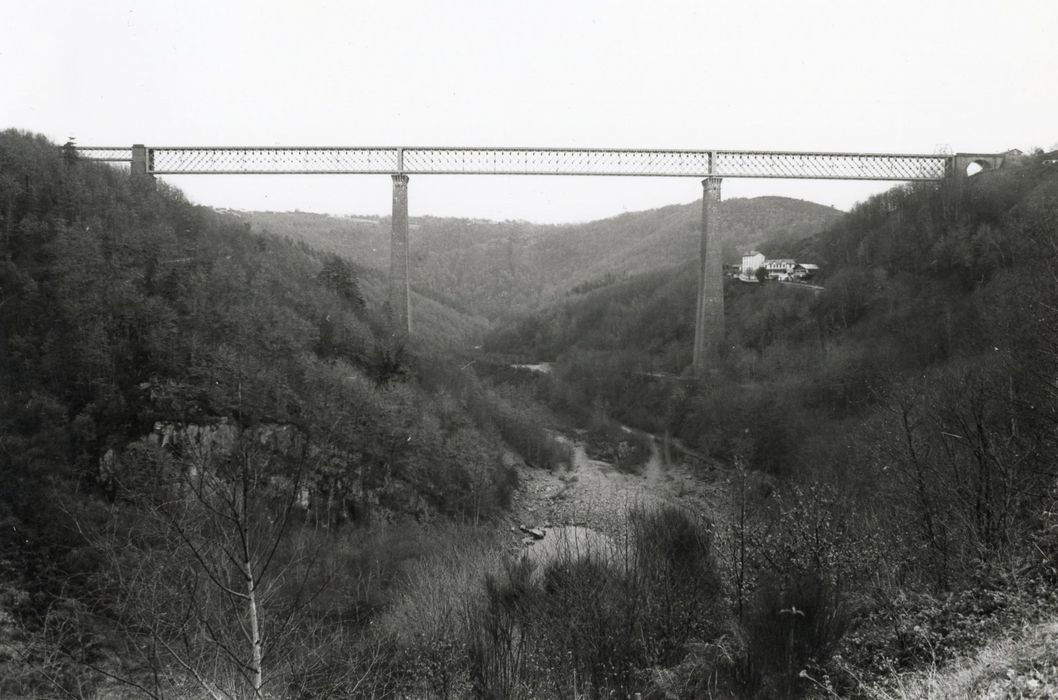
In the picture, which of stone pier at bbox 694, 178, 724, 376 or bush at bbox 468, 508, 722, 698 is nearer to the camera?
bush at bbox 468, 508, 722, 698

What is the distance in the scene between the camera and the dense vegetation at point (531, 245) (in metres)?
71.9

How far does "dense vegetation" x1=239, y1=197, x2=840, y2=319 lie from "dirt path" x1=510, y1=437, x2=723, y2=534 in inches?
1370

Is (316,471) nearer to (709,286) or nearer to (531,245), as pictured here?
(709,286)

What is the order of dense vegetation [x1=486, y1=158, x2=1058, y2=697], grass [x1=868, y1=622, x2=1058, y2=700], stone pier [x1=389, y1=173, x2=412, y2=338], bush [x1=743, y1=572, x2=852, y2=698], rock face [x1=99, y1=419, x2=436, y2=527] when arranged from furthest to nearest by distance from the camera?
stone pier [x1=389, y1=173, x2=412, y2=338] < rock face [x1=99, y1=419, x2=436, y2=527] < dense vegetation [x1=486, y1=158, x2=1058, y2=697] < bush [x1=743, y1=572, x2=852, y2=698] < grass [x1=868, y1=622, x2=1058, y2=700]

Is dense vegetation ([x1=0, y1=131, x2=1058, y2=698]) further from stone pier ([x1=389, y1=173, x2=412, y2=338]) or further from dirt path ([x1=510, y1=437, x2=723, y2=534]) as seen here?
stone pier ([x1=389, y1=173, x2=412, y2=338])

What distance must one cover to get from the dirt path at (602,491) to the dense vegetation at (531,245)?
3479 cm

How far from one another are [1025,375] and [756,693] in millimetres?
12252

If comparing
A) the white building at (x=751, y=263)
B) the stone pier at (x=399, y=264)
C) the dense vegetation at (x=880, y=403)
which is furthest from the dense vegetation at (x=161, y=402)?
the white building at (x=751, y=263)

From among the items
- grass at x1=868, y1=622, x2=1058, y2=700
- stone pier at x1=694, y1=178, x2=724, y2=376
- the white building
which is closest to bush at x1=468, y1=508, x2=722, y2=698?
grass at x1=868, y1=622, x2=1058, y2=700

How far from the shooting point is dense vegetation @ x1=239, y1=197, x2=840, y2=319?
71.9m

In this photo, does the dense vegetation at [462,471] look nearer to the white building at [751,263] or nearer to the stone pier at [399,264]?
the stone pier at [399,264]

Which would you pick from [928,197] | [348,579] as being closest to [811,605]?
[348,579]

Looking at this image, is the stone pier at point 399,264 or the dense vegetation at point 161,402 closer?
the dense vegetation at point 161,402

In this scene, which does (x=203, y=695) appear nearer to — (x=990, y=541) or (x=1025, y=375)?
(x=990, y=541)
